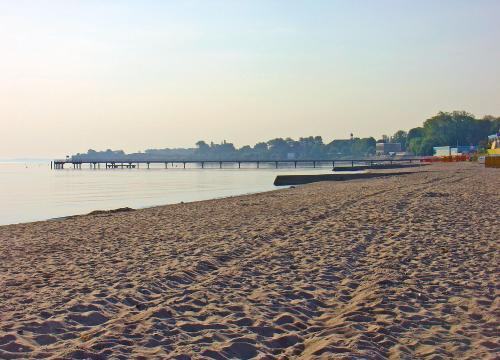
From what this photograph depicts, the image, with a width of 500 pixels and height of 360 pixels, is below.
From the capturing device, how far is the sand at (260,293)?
16.1ft

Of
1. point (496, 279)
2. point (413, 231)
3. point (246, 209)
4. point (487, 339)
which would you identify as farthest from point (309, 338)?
point (246, 209)

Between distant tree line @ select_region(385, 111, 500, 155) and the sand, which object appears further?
distant tree line @ select_region(385, 111, 500, 155)

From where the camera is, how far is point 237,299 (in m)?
6.46

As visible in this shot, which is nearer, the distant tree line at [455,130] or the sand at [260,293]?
the sand at [260,293]

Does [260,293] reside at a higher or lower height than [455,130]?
lower

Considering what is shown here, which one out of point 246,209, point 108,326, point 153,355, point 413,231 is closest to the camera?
point 153,355

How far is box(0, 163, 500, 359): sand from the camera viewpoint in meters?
4.91

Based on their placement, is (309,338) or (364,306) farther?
(364,306)

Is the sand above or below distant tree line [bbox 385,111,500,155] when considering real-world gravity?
below

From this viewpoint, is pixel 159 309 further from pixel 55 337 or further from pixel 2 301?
pixel 2 301

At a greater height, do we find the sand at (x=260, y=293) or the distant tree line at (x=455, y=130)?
the distant tree line at (x=455, y=130)

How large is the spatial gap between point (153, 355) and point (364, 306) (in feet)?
8.01

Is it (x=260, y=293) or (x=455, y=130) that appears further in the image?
(x=455, y=130)

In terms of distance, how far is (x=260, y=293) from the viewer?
22.0 feet
